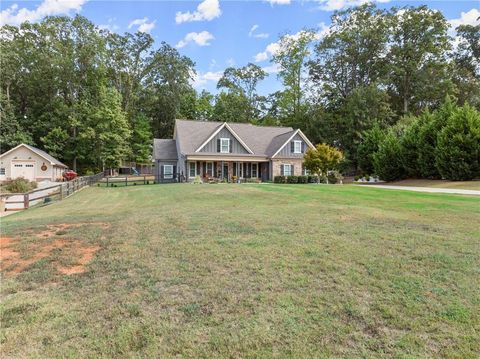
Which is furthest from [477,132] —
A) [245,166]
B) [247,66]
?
[247,66]

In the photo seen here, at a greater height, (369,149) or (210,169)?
(369,149)

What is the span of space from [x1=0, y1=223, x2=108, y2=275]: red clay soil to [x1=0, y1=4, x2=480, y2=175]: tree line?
32.8m

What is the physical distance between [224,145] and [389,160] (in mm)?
15291

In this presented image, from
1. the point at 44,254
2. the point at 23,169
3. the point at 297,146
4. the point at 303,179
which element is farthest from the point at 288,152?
the point at 44,254

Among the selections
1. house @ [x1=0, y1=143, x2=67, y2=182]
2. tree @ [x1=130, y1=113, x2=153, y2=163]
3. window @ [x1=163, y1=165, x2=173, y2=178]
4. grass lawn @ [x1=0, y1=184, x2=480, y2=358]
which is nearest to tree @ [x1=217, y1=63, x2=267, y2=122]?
tree @ [x1=130, y1=113, x2=153, y2=163]

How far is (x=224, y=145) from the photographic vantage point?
30969 mm

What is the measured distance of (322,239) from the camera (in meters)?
6.21

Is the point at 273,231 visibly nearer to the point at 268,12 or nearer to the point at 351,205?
the point at 351,205

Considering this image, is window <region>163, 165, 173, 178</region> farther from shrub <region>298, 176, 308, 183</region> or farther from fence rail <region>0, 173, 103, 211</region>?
shrub <region>298, 176, 308, 183</region>

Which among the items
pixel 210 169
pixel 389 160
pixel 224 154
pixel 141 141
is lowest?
pixel 210 169

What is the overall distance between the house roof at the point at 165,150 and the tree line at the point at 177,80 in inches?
254

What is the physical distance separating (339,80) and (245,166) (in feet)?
71.4

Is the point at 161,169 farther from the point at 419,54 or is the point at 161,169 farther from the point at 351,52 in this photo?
the point at 419,54

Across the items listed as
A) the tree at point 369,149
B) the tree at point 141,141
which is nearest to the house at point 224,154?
the tree at point 369,149
